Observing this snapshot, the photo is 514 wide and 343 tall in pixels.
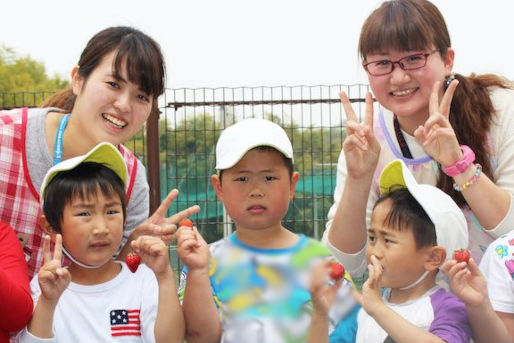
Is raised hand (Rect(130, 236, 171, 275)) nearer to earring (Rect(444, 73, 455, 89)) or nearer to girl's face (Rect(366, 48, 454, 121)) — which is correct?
girl's face (Rect(366, 48, 454, 121))

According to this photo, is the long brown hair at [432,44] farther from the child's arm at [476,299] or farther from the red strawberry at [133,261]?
the red strawberry at [133,261]

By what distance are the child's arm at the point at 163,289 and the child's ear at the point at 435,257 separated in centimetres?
102

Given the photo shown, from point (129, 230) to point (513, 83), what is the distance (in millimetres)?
2067

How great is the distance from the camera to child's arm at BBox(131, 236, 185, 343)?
2.66 meters

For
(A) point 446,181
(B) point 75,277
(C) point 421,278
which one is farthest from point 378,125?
(B) point 75,277

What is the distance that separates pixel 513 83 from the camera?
11.7 ft

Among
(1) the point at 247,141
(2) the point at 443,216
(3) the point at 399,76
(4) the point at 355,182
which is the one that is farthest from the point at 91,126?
(2) the point at 443,216

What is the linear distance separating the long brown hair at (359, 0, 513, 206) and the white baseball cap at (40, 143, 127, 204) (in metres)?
1.27

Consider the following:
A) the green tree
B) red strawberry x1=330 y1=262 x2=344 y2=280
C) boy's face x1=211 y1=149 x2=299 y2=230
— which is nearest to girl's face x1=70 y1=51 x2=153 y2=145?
boy's face x1=211 y1=149 x2=299 y2=230

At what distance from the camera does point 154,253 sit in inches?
104

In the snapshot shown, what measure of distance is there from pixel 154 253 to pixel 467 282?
46.9 inches

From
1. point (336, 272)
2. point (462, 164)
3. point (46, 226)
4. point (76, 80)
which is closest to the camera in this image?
point (336, 272)

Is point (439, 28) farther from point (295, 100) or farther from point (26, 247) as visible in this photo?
point (295, 100)

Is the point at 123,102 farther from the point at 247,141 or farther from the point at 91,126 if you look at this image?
the point at 247,141
